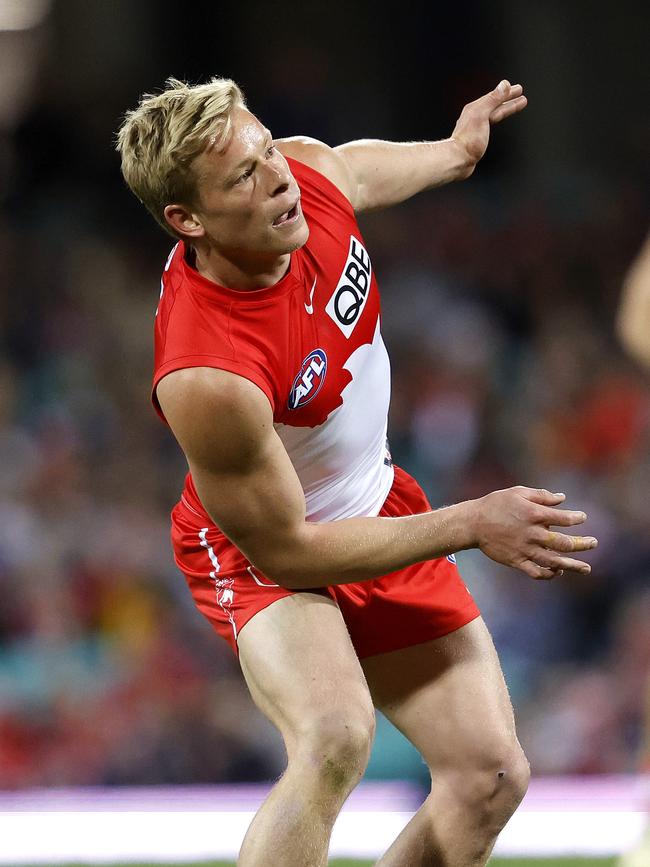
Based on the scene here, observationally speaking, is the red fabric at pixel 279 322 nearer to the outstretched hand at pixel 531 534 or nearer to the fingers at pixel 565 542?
the outstretched hand at pixel 531 534

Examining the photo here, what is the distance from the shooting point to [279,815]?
269 centimetres

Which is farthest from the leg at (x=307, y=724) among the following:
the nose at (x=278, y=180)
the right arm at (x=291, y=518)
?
the nose at (x=278, y=180)

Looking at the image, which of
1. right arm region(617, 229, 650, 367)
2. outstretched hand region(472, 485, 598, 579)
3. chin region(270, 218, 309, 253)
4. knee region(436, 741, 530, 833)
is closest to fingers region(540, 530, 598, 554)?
outstretched hand region(472, 485, 598, 579)

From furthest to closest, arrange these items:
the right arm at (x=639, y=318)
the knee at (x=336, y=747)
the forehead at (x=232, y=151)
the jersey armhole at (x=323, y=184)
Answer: the jersey armhole at (x=323, y=184) → the forehead at (x=232, y=151) → the knee at (x=336, y=747) → the right arm at (x=639, y=318)

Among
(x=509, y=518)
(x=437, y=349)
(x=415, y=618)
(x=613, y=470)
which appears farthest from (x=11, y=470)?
(x=509, y=518)

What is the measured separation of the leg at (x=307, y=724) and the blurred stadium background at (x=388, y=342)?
127 inches

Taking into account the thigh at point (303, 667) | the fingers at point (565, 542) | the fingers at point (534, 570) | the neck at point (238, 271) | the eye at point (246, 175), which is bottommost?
the thigh at point (303, 667)

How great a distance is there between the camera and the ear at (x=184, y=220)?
2.90 metres

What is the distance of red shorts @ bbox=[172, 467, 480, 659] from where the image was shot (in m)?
3.10

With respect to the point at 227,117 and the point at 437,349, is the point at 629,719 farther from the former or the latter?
the point at 227,117

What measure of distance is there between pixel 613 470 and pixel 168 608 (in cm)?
236

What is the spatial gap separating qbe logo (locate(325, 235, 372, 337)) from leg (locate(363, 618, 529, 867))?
2.69 feet

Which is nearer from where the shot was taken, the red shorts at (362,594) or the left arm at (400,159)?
the red shorts at (362,594)

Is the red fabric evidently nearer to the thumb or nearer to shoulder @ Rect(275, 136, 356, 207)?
shoulder @ Rect(275, 136, 356, 207)
